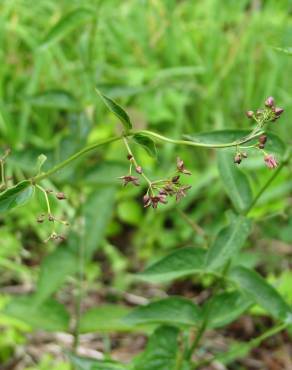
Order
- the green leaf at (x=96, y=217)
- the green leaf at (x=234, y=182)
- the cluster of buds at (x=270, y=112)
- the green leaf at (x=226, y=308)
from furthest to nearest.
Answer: the green leaf at (x=96, y=217), the green leaf at (x=226, y=308), the green leaf at (x=234, y=182), the cluster of buds at (x=270, y=112)

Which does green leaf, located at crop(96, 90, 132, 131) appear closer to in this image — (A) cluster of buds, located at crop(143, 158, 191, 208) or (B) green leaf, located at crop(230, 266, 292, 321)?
(A) cluster of buds, located at crop(143, 158, 191, 208)

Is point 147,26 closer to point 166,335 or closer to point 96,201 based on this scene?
point 96,201

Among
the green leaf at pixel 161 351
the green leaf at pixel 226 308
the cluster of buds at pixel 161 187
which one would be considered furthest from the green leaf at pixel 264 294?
the cluster of buds at pixel 161 187

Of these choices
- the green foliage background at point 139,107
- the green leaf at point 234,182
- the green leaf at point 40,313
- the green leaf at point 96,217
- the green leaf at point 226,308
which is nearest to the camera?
the green leaf at point 234,182

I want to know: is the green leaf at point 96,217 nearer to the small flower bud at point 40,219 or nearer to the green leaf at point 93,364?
the green leaf at point 93,364

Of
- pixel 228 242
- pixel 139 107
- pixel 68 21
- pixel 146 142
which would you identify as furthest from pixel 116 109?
pixel 139 107

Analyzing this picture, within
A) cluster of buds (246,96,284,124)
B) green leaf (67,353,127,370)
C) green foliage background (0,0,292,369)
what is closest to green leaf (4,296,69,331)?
green foliage background (0,0,292,369)
